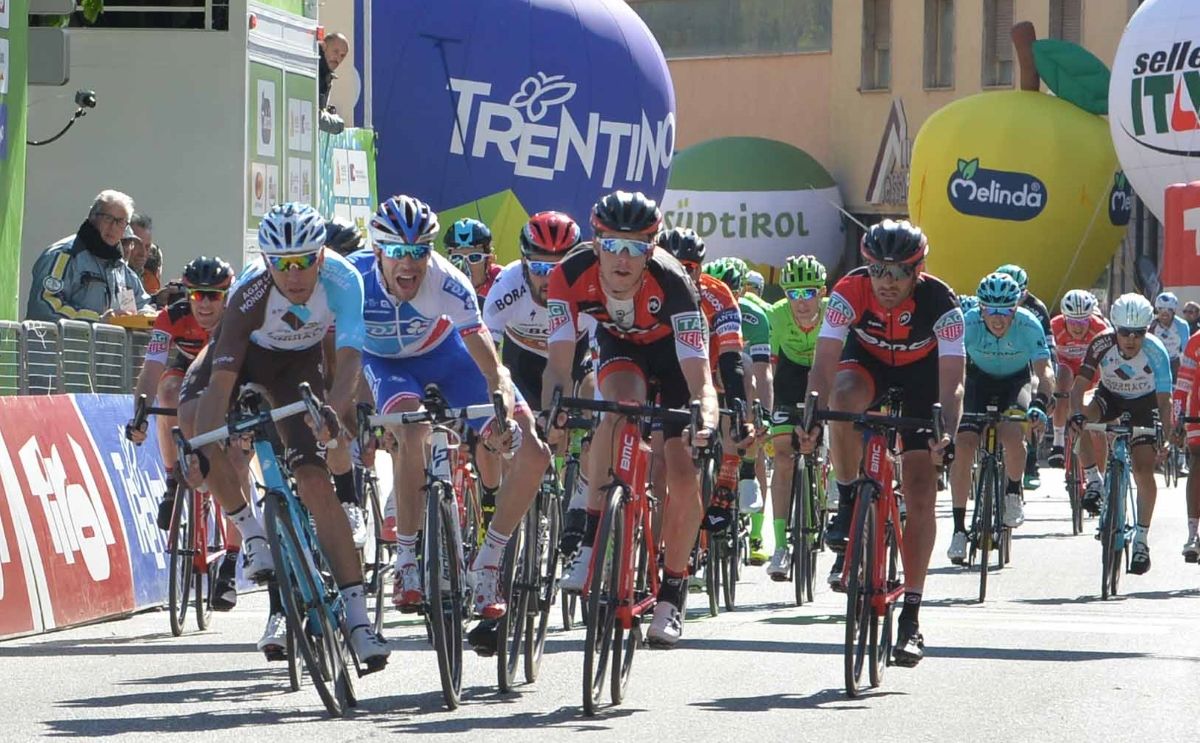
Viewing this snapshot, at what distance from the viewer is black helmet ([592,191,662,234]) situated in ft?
31.3

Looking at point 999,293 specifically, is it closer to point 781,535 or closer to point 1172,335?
point 781,535

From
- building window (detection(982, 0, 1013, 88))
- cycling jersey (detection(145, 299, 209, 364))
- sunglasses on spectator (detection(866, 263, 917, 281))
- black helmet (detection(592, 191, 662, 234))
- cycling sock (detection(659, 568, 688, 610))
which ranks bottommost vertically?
cycling sock (detection(659, 568, 688, 610))

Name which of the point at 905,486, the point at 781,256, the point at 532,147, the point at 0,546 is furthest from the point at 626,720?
the point at 781,256

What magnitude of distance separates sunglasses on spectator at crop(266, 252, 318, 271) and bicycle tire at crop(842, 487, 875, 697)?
2.43m

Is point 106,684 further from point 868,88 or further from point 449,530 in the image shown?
point 868,88

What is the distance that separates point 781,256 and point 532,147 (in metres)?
23.6

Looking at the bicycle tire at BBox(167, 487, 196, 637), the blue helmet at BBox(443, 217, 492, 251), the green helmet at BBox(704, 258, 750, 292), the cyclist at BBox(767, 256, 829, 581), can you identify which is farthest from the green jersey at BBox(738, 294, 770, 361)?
the bicycle tire at BBox(167, 487, 196, 637)

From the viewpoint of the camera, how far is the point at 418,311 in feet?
33.6

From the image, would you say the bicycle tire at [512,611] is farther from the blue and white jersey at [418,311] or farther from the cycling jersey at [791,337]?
the cycling jersey at [791,337]

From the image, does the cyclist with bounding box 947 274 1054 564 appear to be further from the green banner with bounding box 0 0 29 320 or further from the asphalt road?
the green banner with bounding box 0 0 29 320

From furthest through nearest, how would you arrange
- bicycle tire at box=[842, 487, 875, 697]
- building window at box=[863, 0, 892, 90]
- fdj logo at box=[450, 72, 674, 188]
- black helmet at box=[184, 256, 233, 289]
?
building window at box=[863, 0, 892, 90]
fdj logo at box=[450, 72, 674, 188]
black helmet at box=[184, 256, 233, 289]
bicycle tire at box=[842, 487, 875, 697]

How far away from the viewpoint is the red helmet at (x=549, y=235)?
12.2 metres

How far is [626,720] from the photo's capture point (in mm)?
9008

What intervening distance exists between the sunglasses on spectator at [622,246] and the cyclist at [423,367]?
622 mm
